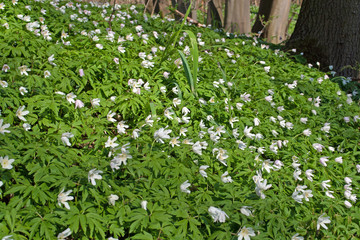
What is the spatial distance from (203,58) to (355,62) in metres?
3.00

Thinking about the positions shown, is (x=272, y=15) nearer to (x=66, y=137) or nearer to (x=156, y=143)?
(x=156, y=143)

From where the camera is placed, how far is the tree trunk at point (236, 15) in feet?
26.4

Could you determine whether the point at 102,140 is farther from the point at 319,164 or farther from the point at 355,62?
the point at 355,62

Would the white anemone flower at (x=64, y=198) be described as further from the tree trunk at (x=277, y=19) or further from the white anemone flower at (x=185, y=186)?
the tree trunk at (x=277, y=19)

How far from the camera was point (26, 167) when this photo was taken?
216cm

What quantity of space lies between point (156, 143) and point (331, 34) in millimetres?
4193

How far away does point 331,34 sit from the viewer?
560 centimetres

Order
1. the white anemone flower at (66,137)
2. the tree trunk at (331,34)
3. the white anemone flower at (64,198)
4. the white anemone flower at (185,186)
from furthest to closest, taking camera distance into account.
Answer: the tree trunk at (331,34), the white anemone flower at (66,137), the white anemone flower at (185,186), the white anemone flower at (64,198)

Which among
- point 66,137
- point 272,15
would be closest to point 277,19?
point 272,15

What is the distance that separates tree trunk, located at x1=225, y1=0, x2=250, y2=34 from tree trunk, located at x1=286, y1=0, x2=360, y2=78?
229 centimetres

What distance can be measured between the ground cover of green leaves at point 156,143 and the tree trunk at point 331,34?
1.19 metres

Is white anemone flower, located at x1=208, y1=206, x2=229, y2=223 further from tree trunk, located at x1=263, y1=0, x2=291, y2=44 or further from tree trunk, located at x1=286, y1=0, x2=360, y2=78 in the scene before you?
tree trunk, located at x1=263, y1=0, x2=291, y2=44

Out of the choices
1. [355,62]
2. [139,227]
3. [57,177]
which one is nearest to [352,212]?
[139,227]

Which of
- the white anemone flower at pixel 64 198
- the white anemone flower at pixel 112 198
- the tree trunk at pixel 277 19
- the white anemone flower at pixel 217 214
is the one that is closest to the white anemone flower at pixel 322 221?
the white anemone flower at pixel 217 214
